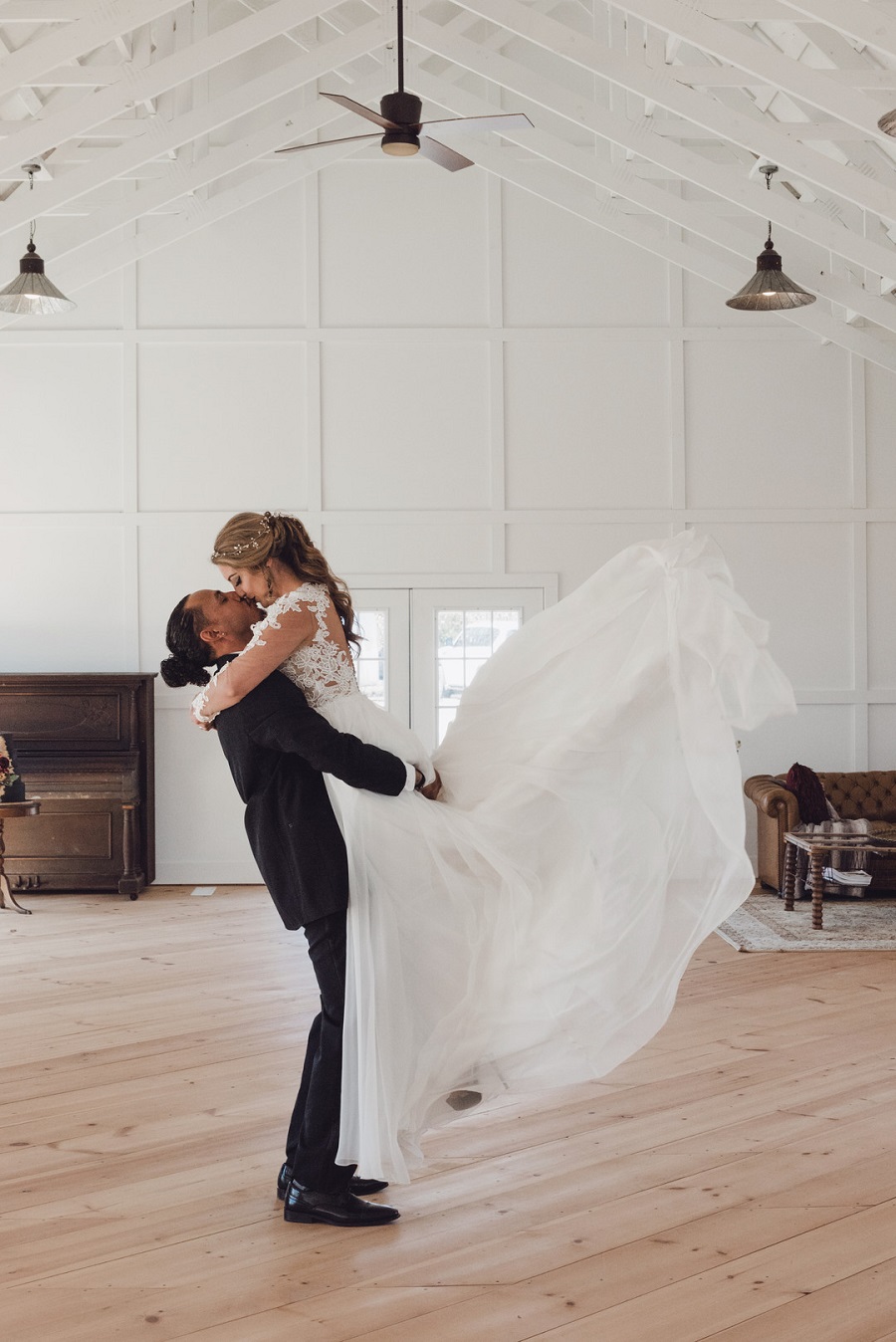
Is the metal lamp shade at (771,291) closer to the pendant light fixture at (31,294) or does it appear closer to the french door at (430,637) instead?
the french door at (430,637)

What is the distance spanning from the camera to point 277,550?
3.25 meters

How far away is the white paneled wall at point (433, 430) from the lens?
9234mm

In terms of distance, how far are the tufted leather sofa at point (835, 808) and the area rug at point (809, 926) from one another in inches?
8.7

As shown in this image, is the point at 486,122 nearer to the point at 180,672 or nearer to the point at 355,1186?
the point at 180,672

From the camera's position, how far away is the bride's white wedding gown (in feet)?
10.2

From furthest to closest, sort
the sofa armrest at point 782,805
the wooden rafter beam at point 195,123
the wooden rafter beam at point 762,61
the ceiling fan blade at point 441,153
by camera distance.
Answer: the sofa armrest at point 782,805, the wooden rafter beam at point 195,123, the wooden rafter beam at point 762,61, the ceiling fan blade at point 441,153

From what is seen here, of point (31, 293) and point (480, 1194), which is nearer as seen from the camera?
point (480, 1194)

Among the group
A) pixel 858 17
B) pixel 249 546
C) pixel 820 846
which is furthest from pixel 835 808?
pixel 249 546

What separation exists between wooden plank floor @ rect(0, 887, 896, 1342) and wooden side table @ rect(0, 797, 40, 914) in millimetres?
2263

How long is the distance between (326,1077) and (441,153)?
4364 millimetres

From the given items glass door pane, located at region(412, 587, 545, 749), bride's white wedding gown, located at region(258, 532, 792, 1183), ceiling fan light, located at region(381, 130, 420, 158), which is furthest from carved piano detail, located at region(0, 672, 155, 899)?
bride's white wedding gown, located at region(258, 532, 792, 1183)

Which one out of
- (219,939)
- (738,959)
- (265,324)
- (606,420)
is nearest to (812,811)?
(738,959)

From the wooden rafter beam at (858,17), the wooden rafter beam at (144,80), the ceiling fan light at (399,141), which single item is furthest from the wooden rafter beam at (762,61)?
the wooden rafter beam at (144,80)

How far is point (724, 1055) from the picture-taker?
482 centimetres
